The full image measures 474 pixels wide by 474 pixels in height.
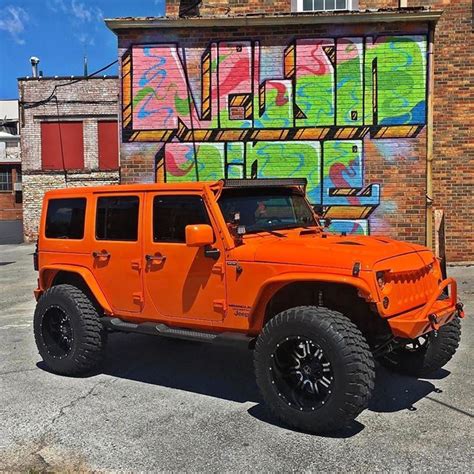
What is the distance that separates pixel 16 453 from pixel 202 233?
1.99 meters

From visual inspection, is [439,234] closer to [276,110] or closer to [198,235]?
[276,110]

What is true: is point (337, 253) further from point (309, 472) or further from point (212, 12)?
point (212, 12)

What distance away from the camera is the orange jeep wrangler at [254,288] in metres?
3.91

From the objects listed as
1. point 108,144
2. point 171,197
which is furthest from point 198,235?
point 108,144

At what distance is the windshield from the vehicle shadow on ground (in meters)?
1.17

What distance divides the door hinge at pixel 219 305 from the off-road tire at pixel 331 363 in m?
0.47

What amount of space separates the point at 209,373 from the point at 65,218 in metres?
2.14

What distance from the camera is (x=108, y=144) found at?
21750mm

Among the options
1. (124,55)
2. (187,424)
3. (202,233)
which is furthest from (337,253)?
(124,55)

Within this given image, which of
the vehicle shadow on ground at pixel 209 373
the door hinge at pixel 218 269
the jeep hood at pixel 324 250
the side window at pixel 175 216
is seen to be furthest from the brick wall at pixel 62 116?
the jeep hood at pixel 324 250

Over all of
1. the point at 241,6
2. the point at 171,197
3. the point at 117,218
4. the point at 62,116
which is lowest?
the point at 117,218

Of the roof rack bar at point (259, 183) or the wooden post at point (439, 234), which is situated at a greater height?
the roof rack bar at point (259, 183)

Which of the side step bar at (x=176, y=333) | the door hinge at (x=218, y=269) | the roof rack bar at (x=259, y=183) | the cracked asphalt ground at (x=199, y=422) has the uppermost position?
the roof rack bar at (x=259, y=183)

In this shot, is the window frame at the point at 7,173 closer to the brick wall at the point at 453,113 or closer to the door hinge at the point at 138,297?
the brick wall at the point at 453,113
